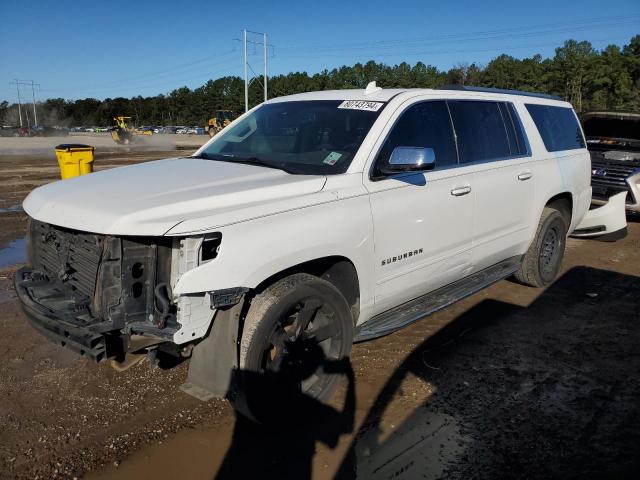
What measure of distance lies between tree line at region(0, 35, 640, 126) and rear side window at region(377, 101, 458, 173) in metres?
33.7

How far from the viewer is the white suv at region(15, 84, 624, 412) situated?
2691 mm

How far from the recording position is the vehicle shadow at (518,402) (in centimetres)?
298

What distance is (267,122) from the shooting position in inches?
177

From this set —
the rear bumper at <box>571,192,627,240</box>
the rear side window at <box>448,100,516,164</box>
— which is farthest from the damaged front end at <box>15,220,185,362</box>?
the rear bumper at <box>571,192,627,240</box>

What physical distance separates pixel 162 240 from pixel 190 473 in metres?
1.27

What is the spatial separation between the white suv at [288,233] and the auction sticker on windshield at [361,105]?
18 mm

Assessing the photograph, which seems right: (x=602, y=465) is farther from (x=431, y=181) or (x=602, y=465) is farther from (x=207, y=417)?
(x=207, y=417)

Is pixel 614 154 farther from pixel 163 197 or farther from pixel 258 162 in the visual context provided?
pixel 163 197

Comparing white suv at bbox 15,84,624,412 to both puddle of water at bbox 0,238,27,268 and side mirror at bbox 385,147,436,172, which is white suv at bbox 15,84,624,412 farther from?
puddle of water at bbox 0,238,27,268

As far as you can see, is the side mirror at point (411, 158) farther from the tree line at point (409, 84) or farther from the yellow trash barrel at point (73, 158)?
the tree line at point (409, 84)

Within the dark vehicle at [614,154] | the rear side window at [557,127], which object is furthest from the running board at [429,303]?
the dark vehicle at [614,154]

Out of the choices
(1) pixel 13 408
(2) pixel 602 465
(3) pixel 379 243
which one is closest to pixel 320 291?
(3) pixel 379 243

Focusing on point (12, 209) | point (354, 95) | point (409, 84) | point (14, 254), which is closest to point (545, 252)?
point (354, 95)

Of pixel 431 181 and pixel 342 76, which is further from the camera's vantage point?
pixel 342 76
